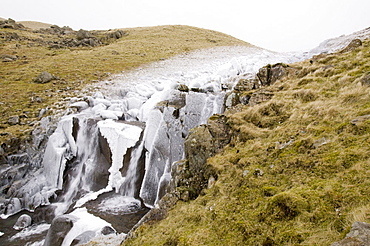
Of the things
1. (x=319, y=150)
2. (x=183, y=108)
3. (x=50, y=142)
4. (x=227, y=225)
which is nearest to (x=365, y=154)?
(x=319, y=150)

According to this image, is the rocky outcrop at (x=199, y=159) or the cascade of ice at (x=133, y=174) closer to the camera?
the rocky outcrop at (x=199, y=159)

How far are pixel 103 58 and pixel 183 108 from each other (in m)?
29.1

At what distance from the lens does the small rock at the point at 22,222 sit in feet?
44.5

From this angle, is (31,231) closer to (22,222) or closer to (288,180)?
(22,222)

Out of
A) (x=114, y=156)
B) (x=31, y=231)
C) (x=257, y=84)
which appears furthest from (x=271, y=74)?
(x=31, y=231)

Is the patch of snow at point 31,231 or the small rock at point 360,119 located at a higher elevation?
the small rock at point 360,119

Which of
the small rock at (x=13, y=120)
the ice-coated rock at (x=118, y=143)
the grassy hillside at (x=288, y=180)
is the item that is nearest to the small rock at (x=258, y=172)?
the grassy hillside at (x=288, y=180)

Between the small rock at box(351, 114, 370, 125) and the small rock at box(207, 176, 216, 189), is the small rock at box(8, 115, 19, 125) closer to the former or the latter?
the small rock at box(207, 176, 216, 189)

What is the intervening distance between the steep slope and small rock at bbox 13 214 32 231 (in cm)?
624

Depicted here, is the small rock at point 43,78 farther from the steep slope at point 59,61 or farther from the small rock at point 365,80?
the small rock at point 365,80

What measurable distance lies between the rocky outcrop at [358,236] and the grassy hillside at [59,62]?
72.3 ft

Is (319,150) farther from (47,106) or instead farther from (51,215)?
(47,106)

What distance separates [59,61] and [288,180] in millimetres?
40658

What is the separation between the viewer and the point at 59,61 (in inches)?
1407
